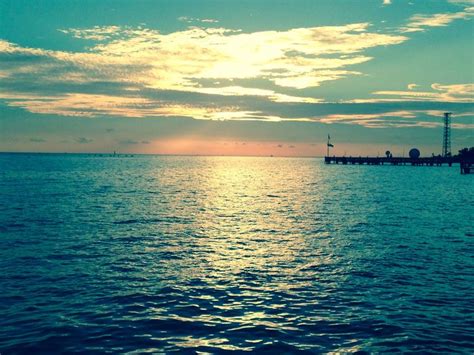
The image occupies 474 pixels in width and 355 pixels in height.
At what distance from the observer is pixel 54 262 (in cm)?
2092

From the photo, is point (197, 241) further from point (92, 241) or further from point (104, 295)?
point (104, 295)

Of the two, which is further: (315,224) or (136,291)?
(315,224)

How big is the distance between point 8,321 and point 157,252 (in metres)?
10.7

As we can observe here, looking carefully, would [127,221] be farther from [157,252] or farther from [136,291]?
[136,291]

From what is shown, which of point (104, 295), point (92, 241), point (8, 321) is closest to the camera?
point (8, 321)

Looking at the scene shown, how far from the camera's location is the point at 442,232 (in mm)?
31156

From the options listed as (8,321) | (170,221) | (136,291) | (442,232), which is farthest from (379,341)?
(170,221)

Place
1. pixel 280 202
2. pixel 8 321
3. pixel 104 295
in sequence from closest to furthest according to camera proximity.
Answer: pixel 8 321 < pixel 104 295 < pixel 280 202

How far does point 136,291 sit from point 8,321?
4.71m

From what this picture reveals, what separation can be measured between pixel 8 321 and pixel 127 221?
22.2m

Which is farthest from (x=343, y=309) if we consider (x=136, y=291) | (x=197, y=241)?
(x=197, y=241)

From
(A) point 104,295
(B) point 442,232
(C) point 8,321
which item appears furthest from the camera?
(B) point 442,232

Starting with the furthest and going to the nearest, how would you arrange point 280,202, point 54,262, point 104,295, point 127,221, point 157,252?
1. point 280,202
2. point 127,221
3. point 157,252
4. point 54,262
5. point 104,295

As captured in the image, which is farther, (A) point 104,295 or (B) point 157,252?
(B) point 157,252
